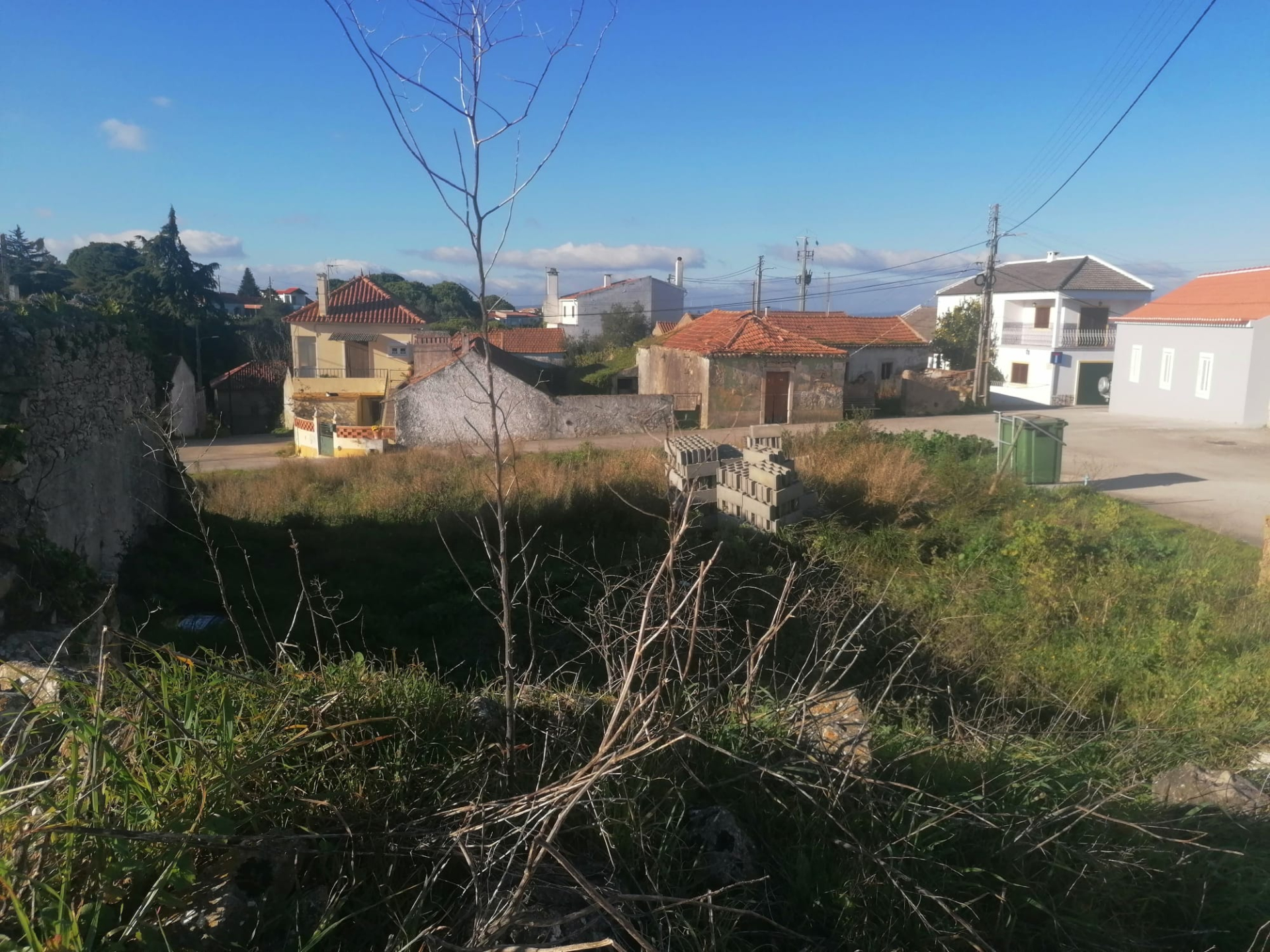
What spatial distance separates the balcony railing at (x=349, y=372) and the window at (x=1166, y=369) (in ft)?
86.8

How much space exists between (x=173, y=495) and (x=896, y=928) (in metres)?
9.52

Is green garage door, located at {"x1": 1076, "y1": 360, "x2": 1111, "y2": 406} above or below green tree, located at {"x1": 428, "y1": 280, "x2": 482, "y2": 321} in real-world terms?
below

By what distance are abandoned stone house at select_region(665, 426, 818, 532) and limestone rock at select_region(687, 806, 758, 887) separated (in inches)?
241

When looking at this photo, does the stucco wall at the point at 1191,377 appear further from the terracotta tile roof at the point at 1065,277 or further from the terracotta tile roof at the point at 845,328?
the terracotta tile roof at the point at 1065,277

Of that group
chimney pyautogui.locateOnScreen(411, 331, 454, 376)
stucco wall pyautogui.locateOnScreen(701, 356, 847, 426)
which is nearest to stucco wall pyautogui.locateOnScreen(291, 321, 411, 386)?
chimney pyautogui.locateOnScreen(411, 331, 454, 376)

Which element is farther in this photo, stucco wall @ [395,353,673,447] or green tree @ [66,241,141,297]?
green tree @ [66,241,141,297]

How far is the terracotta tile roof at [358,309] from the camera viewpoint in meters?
33.0

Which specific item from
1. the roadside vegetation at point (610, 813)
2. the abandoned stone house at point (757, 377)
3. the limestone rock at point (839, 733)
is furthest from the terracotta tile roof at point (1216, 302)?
the limestone rock at point (839, 733)

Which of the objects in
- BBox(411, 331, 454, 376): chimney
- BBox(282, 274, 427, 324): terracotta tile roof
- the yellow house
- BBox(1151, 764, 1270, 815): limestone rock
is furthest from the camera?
BBox(282, 274, 427, 324): terracotta tile roof

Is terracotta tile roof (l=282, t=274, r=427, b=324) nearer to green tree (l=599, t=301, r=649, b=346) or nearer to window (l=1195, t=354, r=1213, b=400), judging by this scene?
green tree (l=599, t=301, r=649, b=346)

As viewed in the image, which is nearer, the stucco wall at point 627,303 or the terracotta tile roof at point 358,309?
the terracotta tile roof at point 358,309

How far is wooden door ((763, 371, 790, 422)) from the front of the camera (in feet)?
83.1

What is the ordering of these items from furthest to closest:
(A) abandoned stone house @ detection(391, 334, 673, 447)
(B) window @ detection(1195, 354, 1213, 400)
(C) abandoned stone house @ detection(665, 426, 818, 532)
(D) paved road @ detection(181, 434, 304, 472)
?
(B) window @ detection(1195, 354, 1213, 400) < (A) abandoned stone house @ detection(391, 334, 673, 447) < (D) paved road @ detection(181, 434, 304, 472) < (C) abandoned stone house @ detection(665, 426, 818, 532)

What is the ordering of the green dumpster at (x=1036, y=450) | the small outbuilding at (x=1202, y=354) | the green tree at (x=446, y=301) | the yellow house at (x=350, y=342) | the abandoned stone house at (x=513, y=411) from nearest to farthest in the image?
the green dumpster at (x=1036, y=450), the small outbuilding at (x=1202, y=354), the abandoned stone house at (x=513, y=411), the yellow house at (x=350, y=342), the green tree at (x=446, y=301)
